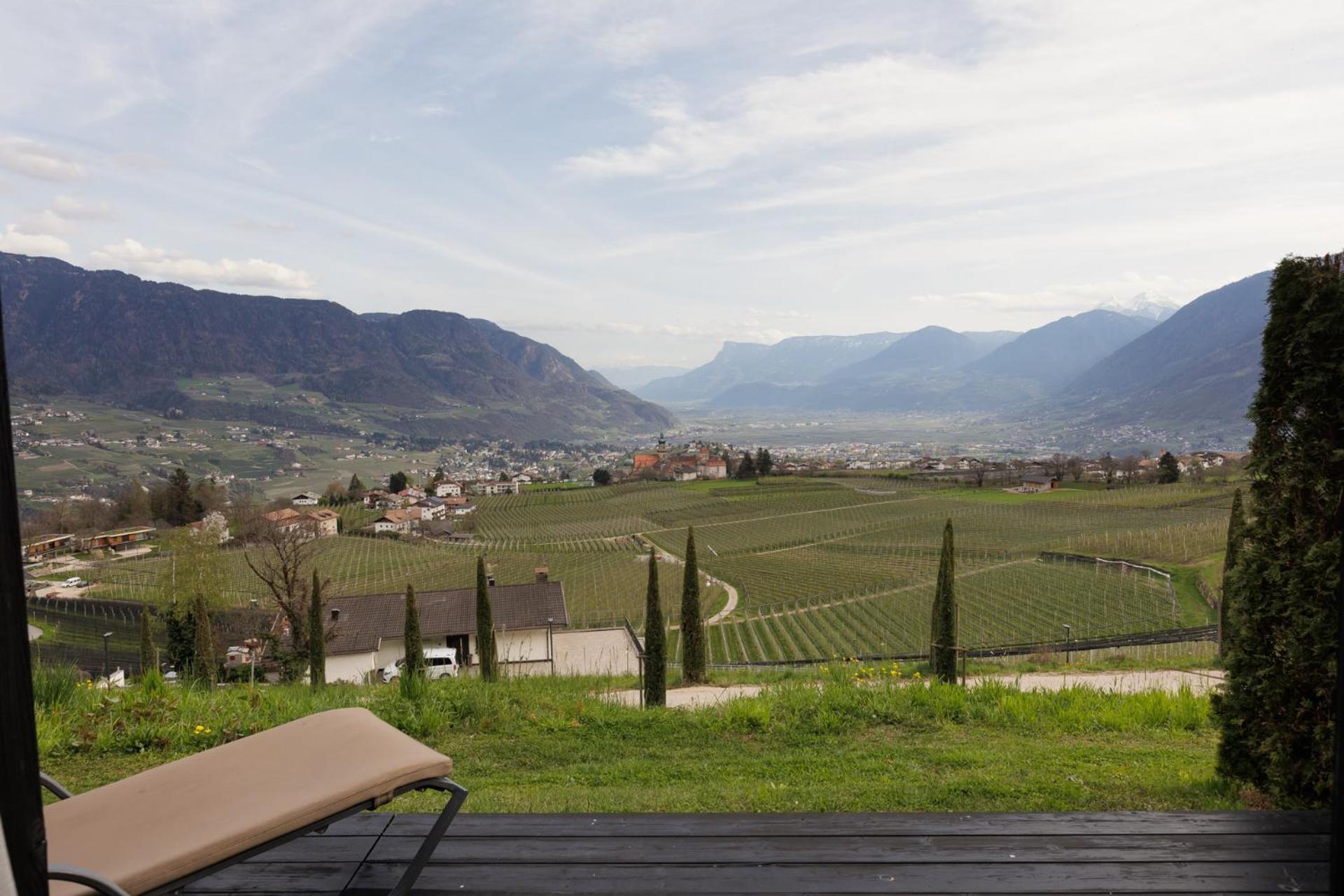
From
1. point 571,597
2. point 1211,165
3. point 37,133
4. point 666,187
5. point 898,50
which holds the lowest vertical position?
point 571,597

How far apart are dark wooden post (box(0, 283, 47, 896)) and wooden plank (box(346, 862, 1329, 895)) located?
1.02 metres

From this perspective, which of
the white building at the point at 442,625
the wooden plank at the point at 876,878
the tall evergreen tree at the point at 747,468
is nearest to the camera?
the wooden plank at the point at 876,878

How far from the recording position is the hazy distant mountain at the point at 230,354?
13012 cm

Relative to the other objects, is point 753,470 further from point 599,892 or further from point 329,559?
point 599,892

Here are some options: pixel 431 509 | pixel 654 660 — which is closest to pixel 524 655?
pixel 654 660

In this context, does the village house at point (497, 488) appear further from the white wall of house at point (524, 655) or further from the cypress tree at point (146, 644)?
the cypress tree at point (146, 644)

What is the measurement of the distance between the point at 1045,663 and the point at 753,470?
194 ft

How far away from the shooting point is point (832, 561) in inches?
1382

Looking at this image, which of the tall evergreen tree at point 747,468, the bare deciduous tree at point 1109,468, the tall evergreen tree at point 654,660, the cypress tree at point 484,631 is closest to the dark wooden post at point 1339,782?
the tall evergreen tree at point 654,660

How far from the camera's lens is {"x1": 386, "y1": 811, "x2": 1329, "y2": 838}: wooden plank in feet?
6.63

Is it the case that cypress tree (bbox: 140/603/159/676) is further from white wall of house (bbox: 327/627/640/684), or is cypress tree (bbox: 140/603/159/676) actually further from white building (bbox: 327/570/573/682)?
white building (bbox: 327/570/573/682)

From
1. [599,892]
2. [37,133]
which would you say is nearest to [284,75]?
[37,133]

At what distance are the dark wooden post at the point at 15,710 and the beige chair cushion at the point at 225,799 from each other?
0.51 meters

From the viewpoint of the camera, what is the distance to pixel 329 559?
3922 centimetres
